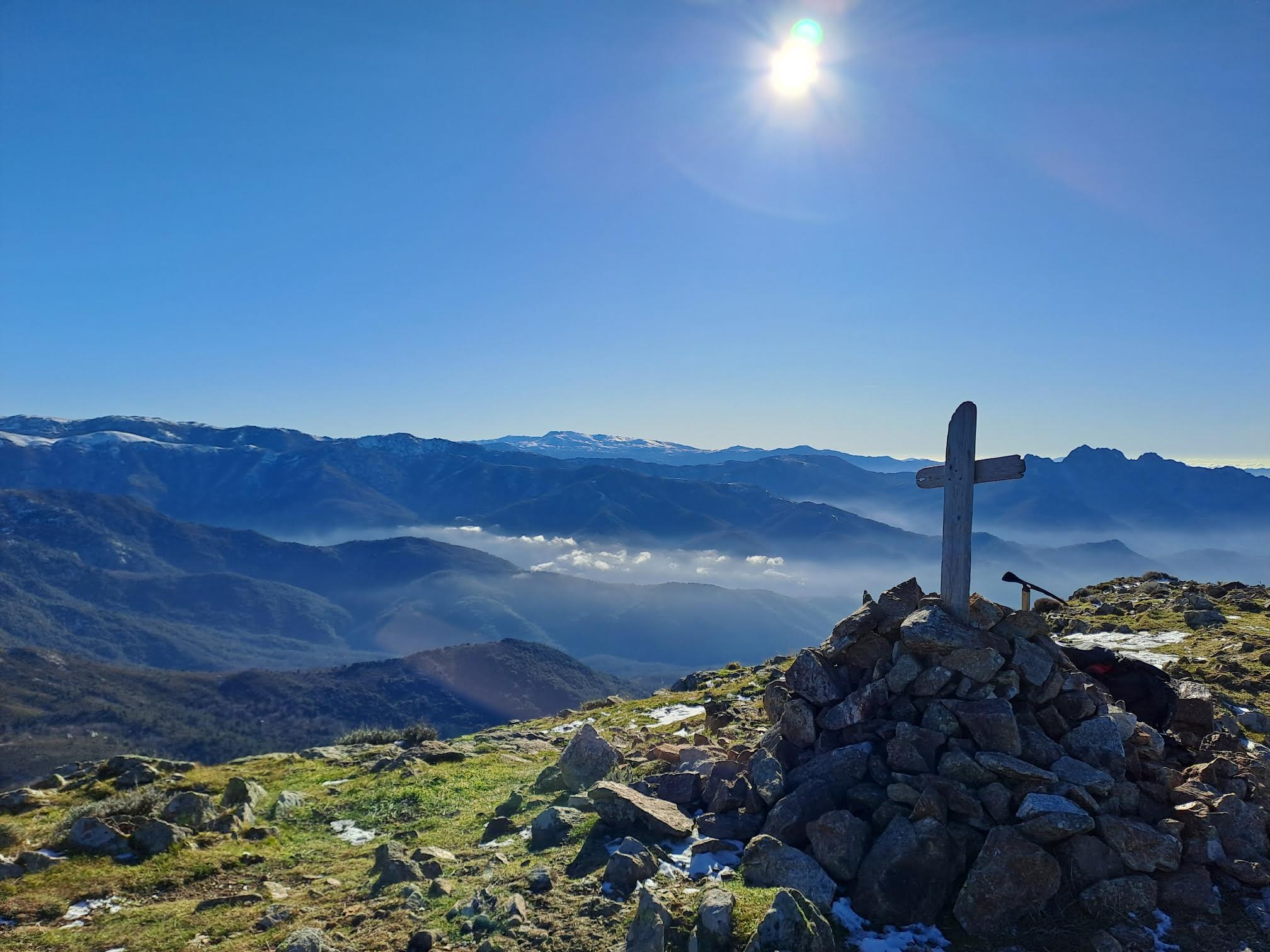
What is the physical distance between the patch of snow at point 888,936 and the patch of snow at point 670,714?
45.3ft

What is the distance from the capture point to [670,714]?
2645 cm

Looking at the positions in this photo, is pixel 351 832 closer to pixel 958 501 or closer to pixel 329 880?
pixel 329 880

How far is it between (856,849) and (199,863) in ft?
39.8

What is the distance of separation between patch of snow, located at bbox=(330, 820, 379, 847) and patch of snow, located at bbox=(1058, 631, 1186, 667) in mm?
22018

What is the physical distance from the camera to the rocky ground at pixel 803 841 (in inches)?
391

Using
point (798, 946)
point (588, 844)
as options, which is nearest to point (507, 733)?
point (588, 844)

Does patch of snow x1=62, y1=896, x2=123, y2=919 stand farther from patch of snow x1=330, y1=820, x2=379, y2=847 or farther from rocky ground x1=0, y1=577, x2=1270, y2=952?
patch of snow x1=330, y1=820, x2=379, y2=847

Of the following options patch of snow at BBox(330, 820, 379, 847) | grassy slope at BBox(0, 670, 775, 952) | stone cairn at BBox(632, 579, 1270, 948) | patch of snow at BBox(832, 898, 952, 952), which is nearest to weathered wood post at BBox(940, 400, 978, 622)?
stone cairn at BBox(632, 579, 1270, 948)

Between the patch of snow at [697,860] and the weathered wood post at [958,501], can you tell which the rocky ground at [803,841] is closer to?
the patch of snow at [697,860]

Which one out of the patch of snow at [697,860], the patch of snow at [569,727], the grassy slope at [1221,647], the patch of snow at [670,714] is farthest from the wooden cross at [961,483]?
the patch of snow at [569,727]

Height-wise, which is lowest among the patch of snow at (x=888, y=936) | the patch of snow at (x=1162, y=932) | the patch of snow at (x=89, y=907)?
the patch of snow at (x=89, y=907)

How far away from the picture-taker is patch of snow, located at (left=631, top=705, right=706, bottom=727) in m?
24.6

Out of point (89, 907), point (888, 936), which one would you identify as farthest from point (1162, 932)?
point (89, 907)

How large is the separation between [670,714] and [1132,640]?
1718cm
